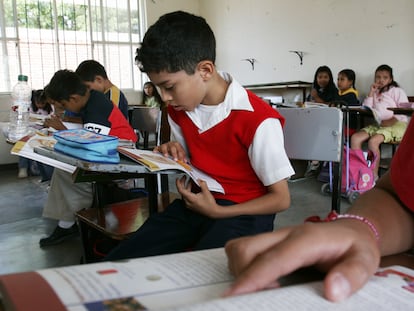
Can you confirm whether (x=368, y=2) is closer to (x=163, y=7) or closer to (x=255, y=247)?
(x=163, y=7)

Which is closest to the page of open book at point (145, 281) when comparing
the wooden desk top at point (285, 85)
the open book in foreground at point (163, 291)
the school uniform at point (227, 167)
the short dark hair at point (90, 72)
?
the open book in foreground at point (163, 291)

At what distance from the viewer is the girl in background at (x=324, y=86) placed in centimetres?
489

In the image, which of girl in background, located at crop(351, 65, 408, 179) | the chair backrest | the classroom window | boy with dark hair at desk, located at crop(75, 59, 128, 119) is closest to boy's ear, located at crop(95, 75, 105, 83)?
boy with dark hair at desk, located at crop(75, 59, 128, 119)

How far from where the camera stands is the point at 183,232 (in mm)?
1087

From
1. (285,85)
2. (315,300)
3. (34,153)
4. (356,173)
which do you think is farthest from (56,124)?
(285,85)

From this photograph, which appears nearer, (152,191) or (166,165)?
(166,165)

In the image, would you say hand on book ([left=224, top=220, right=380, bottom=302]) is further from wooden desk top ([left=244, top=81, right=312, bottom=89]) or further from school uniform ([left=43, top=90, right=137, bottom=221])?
wooden desk top ([left=244, top=81, right=312, bottom=89])

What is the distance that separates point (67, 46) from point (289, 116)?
5315 millimetres

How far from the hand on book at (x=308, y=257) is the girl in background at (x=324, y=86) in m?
4.71

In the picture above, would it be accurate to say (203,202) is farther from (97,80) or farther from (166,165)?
(97,80)

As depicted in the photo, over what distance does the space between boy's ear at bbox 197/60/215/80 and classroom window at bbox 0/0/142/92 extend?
215 inches

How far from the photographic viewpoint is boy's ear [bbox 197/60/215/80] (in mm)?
1151

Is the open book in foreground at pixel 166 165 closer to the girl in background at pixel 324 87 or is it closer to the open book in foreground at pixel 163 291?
the open book in foreground at pixel 163 291

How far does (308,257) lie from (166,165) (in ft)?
2.24
